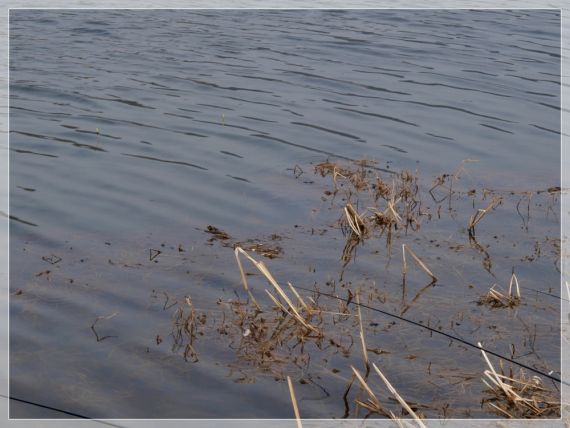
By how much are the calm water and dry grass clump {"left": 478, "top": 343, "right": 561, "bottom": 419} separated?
159 mm

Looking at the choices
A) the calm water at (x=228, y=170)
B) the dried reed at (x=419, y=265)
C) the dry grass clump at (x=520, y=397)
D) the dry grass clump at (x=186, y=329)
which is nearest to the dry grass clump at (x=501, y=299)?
the calm water at (x=228, y=170)

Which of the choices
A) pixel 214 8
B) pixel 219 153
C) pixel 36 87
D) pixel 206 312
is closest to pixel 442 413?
pixel 206 312

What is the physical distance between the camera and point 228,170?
1095 cm

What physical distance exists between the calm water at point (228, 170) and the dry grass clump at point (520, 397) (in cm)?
16

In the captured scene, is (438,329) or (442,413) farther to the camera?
(438,329)

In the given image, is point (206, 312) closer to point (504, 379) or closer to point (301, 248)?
point (301, 248)

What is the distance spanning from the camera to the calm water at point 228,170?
633 centimetres

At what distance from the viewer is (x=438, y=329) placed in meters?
7.01

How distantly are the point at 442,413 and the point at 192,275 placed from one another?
293 centimetres

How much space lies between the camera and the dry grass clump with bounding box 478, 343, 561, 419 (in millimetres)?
5703

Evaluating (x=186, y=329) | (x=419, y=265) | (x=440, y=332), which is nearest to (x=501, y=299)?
(x=440, y=332)

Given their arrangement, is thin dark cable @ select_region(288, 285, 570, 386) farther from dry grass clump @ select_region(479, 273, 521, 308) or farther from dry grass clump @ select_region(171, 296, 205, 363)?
dry grass clump @ select_region(171, 296, 205, 363)

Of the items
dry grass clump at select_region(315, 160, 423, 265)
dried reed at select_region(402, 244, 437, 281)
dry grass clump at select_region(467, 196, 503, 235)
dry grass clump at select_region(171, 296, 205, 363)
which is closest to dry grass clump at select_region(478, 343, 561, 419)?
dried reed at select_region(402, 244, 437, 281)

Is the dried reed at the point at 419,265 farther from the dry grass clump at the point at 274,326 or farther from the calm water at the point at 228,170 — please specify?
the dry grass clump at the point at 274,326
